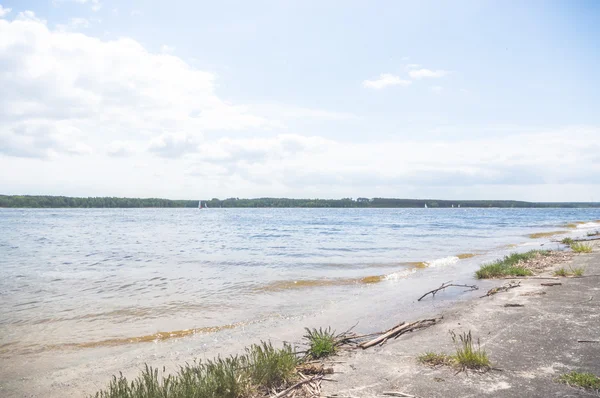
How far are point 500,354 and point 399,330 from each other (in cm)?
191

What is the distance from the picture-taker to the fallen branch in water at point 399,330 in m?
6.91

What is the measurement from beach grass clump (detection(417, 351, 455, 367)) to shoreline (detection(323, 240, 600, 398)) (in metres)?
0.14

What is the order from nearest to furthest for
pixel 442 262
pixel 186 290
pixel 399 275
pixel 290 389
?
pixel 290 389
pixel 186 290
pixel 399 275
pixel 442 262

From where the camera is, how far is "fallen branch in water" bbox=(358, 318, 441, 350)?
6912 mm

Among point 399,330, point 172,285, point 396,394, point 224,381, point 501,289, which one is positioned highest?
point 224,381

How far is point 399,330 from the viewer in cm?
763

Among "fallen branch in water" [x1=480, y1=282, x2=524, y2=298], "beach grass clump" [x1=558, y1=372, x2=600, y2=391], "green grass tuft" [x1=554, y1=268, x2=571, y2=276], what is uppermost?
"beach grass clump" [x1=558, y1=372, x2=600, y2=391]

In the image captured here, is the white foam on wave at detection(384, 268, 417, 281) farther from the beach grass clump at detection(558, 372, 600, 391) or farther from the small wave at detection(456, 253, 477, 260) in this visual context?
the beach grass clump at detection(558, 372, 600, 391)

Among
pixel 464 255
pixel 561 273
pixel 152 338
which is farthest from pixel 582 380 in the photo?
pixel 464 255

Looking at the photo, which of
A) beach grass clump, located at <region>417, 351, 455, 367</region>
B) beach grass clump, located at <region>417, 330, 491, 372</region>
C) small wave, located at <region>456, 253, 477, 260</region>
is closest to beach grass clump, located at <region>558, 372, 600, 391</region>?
beach grass clump, located at <region>417, 330, 491, 372</region>

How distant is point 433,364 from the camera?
5.86 metres

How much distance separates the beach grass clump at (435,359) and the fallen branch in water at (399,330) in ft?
3.18

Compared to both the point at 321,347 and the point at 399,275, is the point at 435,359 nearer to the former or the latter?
the point at 321,347

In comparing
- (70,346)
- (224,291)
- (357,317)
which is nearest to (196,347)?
(70,346)
